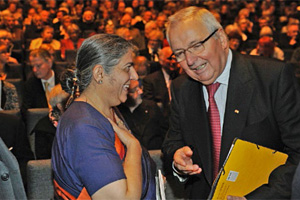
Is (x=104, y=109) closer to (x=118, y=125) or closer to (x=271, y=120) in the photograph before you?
(x=118, y=125)

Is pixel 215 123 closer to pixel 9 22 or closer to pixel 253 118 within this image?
pixel 253 118

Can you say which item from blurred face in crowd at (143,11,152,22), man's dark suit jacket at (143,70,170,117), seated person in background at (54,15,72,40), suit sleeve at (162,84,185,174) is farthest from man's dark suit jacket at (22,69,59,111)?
blurred face in crowd at (143,11,152,22)

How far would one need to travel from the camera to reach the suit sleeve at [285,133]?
1.91 meters

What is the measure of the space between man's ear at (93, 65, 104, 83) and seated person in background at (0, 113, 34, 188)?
62.6 inches

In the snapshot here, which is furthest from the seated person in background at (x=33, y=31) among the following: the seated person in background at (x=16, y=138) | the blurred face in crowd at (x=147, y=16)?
the seated person in background at (x=16, y=138)

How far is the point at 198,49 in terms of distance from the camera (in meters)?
2.03

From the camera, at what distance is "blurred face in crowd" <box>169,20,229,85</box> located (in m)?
2.03

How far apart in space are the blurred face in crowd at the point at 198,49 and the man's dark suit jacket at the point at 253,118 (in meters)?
0.12

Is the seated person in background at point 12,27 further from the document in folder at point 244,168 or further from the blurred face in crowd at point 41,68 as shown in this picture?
the document in folder at point 244,168

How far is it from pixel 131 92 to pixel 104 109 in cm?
226


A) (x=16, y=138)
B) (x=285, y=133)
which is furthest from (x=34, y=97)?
(x=285, y=133)

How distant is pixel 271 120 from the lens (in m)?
1.99

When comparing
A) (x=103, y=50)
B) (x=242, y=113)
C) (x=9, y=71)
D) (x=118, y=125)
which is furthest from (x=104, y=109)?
(x=9, y=71)

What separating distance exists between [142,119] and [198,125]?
1.88 meters
